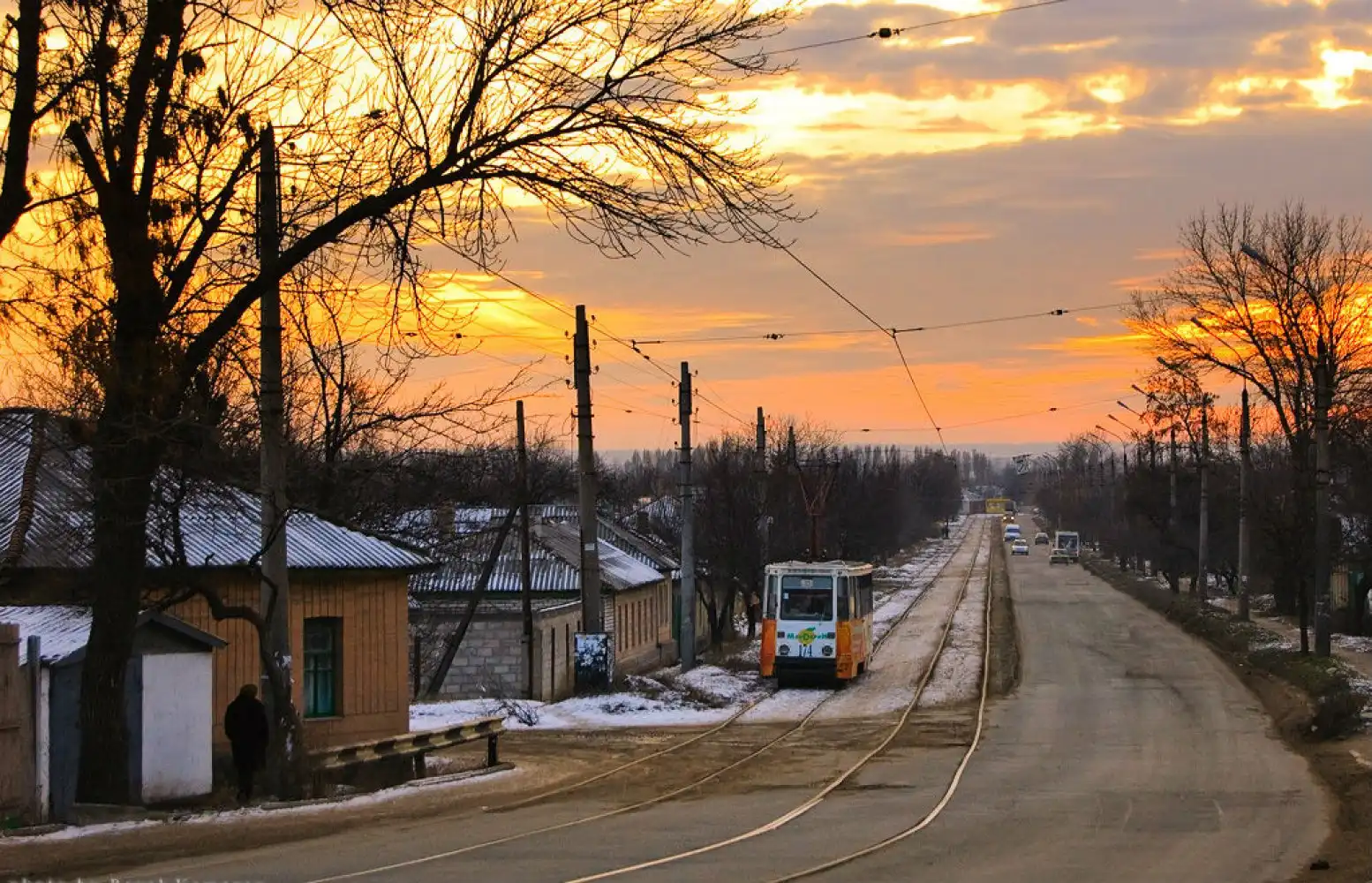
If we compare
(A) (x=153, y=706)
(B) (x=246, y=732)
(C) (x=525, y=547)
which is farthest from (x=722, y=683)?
(A) (x=153, y=706)

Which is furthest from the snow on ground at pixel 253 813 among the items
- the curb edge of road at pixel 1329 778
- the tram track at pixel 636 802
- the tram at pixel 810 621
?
the tram at pixel 810 621

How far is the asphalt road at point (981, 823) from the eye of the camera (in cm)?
1358

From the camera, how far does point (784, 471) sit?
69.2 metres

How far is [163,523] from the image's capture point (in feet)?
69.4

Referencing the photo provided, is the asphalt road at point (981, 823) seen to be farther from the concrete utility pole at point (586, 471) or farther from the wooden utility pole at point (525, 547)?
the wooden utility pole at point (525, 547)

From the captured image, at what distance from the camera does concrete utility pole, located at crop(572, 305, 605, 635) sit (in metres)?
31.8

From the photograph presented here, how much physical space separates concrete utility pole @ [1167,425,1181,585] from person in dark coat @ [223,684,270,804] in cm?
5587

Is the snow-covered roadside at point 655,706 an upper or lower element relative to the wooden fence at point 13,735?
lower

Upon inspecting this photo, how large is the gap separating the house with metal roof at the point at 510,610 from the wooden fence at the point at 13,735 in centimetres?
2377

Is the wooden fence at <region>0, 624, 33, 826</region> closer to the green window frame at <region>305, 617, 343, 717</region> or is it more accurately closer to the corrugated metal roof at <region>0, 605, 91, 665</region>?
the corrugated metal roof at <region>0, 605, 91, 665</region>

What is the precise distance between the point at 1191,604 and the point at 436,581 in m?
30.7

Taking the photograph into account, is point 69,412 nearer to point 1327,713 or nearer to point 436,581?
point 1327,713

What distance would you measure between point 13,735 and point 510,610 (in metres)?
31.4

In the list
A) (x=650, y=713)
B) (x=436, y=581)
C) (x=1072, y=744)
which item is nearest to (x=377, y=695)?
(x=650, y=713)
